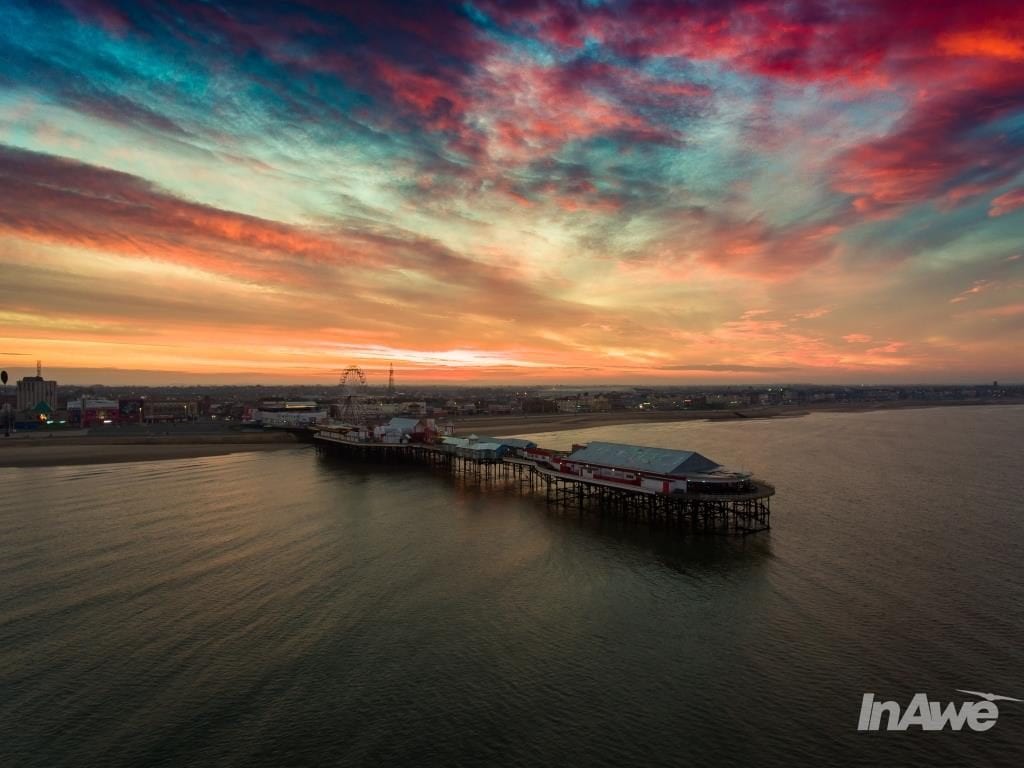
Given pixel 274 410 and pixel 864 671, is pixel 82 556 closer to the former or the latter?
pixel 864 671

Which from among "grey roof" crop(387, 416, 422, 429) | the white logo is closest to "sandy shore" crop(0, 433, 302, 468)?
"grey roof" crop(387, 416, 422, 429)

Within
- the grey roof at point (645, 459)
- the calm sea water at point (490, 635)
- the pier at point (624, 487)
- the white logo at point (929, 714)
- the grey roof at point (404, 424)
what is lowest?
the white logo at point (929, 714)

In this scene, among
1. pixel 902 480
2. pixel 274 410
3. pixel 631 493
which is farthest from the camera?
pixel 274 410

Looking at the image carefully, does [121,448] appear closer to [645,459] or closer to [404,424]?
[404,424]

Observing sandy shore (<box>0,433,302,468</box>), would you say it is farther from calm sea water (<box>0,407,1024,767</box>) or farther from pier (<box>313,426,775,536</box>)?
pier (<box>313,426,775,536</box>)

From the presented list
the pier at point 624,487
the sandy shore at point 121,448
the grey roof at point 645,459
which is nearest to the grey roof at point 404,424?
the pier at point 624,487

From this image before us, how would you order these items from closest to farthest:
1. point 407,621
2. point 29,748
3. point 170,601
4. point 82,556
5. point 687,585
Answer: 1. point 29,748
2. point 407,621
3. point 170,601
4. point 687,585
5. point 82,556

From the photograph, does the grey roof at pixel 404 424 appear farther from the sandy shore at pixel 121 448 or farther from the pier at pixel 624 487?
the sandy shore at pixel 121 448

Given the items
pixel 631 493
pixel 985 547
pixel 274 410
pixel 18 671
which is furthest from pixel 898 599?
pixel 274 410
